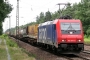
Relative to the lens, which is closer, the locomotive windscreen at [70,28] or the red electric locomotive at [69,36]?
the red electric locomotive at [69,36]

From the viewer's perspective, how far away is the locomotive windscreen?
2342 cm

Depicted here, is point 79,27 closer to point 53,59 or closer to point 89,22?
point 53,59


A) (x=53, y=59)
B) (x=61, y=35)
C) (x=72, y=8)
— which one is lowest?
(x=53, y=59)

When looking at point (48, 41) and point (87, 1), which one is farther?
point (87, 1)

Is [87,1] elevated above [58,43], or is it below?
above

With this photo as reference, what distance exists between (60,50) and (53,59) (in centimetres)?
259

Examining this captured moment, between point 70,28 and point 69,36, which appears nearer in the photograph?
point 69,36

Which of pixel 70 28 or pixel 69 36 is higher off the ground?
pixel 70 28

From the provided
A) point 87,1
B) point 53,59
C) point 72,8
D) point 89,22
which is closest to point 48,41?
point 53,59

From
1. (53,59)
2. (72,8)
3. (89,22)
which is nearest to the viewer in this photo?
(53,59)

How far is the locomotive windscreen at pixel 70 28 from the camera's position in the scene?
922 inches

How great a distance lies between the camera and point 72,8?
125438 mm

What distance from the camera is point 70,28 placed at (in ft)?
77.4

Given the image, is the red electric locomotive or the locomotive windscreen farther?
the locomotive windscreen
